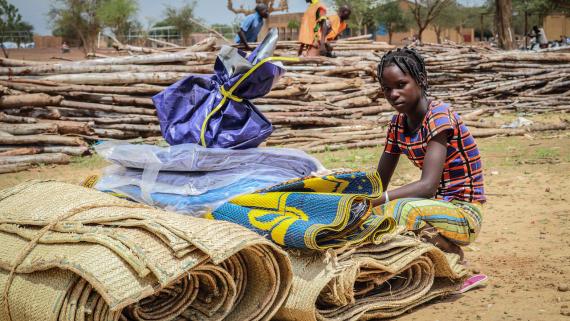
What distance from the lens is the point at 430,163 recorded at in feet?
9.93

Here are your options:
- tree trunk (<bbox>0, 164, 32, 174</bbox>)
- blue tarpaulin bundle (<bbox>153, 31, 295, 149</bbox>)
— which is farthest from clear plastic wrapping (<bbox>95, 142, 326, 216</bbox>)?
tree trunk (<bbox>0, 164, 32, 174</bbox>)

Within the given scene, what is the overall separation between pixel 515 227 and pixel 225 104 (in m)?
2.23

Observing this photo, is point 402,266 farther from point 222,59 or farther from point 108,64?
point 108,64

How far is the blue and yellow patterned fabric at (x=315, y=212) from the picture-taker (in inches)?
102

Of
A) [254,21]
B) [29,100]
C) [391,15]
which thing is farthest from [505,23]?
[391,15]

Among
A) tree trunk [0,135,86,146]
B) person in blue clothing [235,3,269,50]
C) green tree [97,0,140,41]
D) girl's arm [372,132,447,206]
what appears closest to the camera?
girl's arm [372,132,447,206]

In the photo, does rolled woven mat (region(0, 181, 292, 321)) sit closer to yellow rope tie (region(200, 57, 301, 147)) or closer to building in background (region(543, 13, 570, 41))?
yellow rope tie (region(200, 57, 301, 147))

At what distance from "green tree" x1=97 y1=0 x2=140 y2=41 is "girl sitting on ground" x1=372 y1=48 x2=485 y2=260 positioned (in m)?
37.4

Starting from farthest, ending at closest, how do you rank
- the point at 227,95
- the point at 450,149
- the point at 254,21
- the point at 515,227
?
1. the point at 254,21
2. the point at 515,227
3. the point at 227,95
4. the point at 450,149

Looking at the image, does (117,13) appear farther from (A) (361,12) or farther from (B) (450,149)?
(B) (450,149)

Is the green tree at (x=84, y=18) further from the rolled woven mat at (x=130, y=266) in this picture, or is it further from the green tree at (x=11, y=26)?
the rolled woven mat at (x=130, y=266)

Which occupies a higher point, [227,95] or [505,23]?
[505,23]

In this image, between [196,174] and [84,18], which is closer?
[196,174]

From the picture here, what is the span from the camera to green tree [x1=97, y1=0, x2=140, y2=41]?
39188mm
